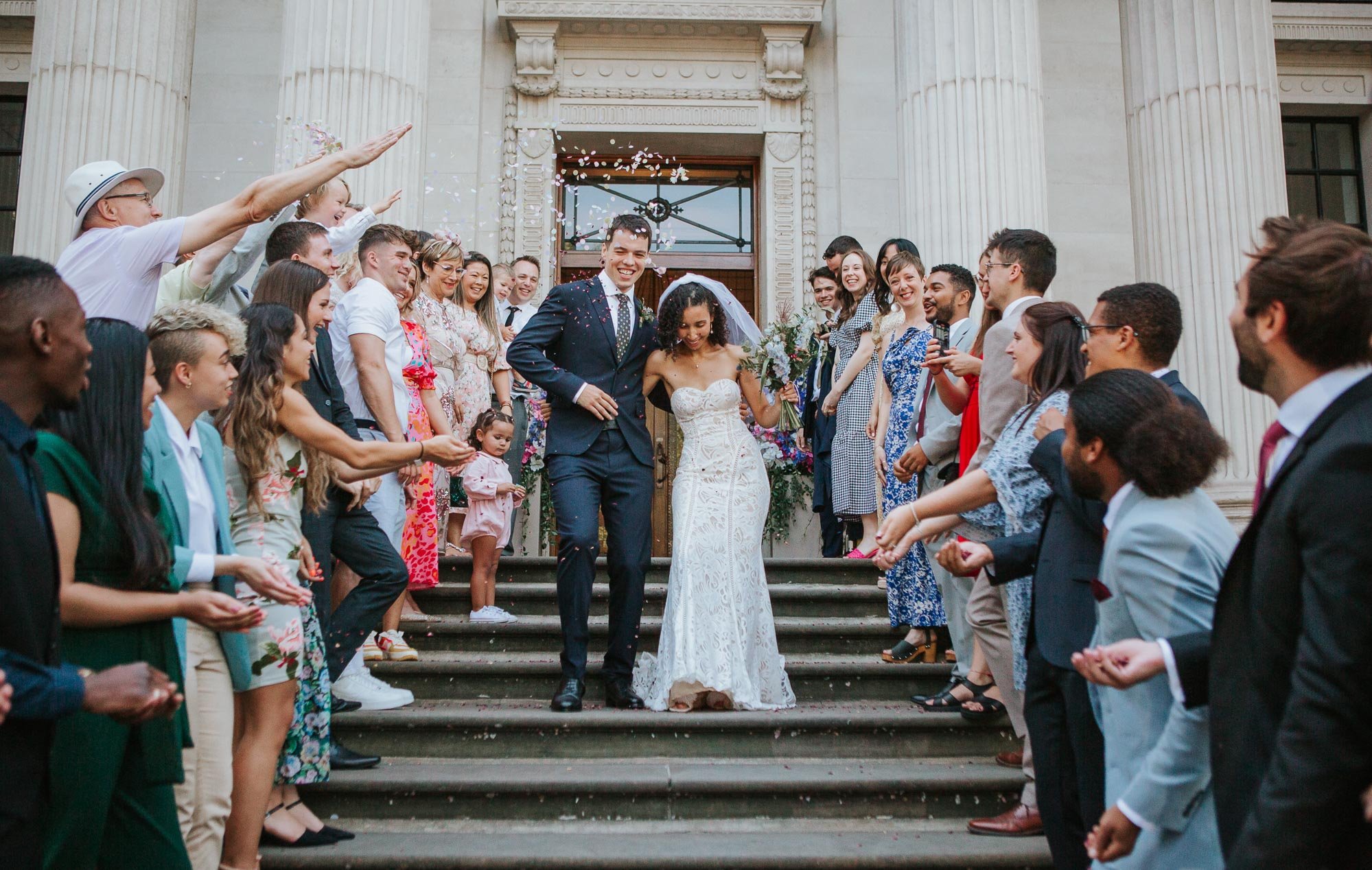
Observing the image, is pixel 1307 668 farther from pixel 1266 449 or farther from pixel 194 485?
pixel 194 485

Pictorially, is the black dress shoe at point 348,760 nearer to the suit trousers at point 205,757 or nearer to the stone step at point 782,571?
the suit trousers at point 205,757

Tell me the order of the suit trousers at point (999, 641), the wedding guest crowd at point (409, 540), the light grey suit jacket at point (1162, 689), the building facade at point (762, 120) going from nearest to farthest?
1. the wedding guest crowd at point (409, 540)
2. the light grey suit jacket at point (1162, 689)
3. the suit trousers at point (999, 641)
4. the building facade at point (762, 120)

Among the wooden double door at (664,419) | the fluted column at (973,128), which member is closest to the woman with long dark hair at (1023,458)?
the fluted column at (973,128)

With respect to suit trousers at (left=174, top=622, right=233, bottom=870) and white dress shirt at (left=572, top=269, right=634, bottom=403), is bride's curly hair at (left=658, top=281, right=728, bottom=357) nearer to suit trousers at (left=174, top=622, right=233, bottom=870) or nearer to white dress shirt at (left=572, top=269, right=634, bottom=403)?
white dress shirt at (left=572, top=269, right=634, bottom=403)

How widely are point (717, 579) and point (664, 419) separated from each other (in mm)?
5433

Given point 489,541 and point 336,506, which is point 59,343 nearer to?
point 336,506

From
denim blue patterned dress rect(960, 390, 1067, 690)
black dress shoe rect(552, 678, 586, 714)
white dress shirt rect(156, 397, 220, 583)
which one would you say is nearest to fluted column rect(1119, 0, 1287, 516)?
denim blue patterned dress rect(960, 390, 1067, 690)

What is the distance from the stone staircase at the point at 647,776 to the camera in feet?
12.8

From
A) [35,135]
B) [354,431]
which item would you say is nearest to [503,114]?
[35,135]

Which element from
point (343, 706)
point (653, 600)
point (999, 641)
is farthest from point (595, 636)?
point (999, 641)

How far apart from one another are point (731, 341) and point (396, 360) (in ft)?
6.12

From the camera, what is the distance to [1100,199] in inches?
436

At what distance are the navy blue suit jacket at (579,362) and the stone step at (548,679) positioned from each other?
1.13 m

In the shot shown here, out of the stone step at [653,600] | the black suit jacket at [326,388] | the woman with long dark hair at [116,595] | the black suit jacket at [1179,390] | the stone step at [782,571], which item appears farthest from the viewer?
the stone step at [782,571]
